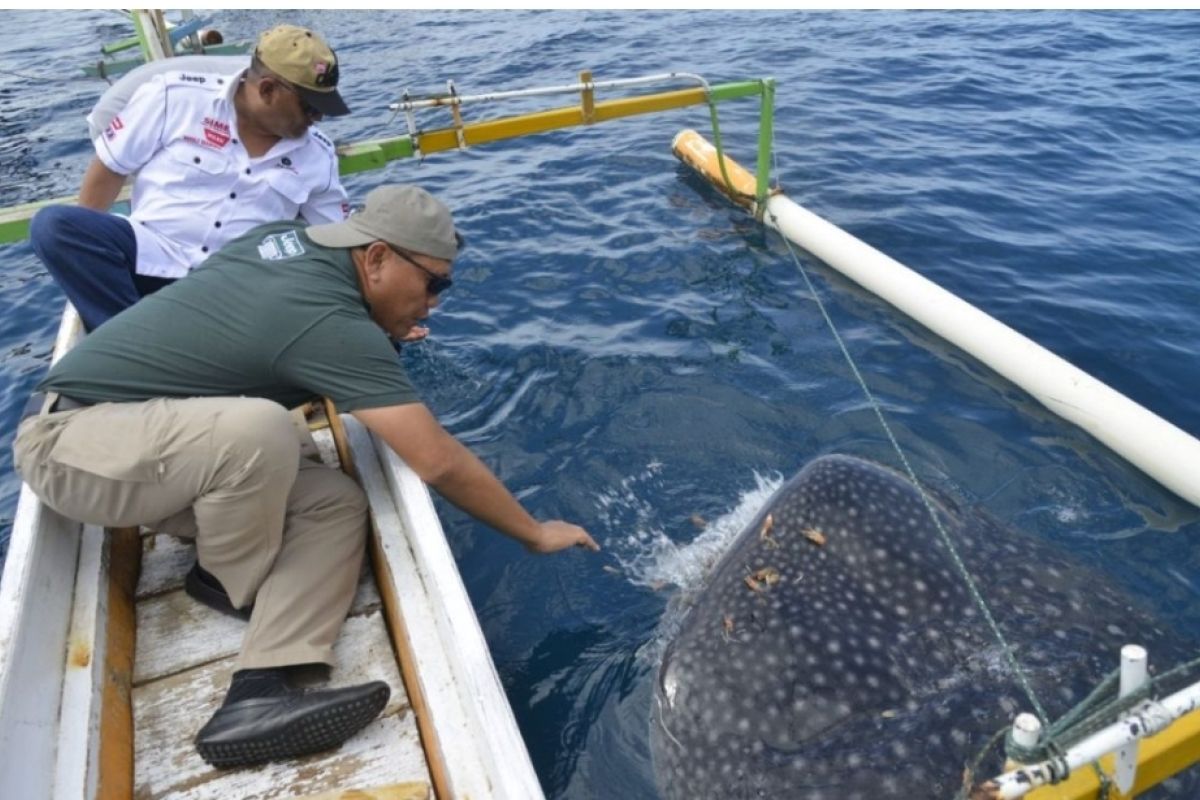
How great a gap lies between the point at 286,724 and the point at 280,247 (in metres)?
1.63

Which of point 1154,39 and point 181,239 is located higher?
point 181,239

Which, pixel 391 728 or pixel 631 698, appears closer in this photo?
pixel 391 728

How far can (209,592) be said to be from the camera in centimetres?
323

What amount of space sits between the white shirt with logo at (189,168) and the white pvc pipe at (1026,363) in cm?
390

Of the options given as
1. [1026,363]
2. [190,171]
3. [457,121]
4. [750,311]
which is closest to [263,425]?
[190,171]

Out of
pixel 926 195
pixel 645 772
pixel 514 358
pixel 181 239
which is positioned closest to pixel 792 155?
pixel 926 195

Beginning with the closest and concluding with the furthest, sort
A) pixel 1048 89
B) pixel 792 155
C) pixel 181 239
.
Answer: pixel 181 239, pixel 792 155, pixel 1048 89

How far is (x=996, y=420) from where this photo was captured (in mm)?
5172

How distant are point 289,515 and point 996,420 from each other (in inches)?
156

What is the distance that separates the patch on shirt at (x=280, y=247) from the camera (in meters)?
3.16

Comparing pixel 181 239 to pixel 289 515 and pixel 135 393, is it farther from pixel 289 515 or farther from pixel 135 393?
pixel 289 515

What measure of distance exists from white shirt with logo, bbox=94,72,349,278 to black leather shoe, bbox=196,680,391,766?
8.17 ft

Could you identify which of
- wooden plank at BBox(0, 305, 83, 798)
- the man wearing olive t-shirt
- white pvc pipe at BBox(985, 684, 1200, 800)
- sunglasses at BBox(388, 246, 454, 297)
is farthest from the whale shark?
wooden plank at BBox(0, 305, 83, 798)

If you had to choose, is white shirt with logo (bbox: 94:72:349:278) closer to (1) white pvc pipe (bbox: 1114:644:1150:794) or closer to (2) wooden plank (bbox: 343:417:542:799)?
(2) wooden plank (bbox: 343:417:542:799)
